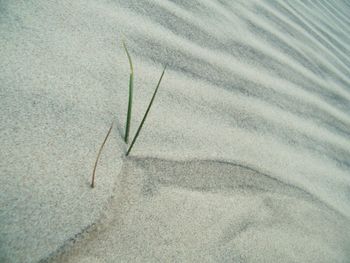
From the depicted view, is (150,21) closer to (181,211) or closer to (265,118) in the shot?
(265,118)

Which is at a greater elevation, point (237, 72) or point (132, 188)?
point (237, 72)

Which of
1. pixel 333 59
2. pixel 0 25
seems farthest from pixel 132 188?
pixel 333 59

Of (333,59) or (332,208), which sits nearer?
(332,208)

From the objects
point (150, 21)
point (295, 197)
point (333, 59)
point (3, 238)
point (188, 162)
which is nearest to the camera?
point (3, 238)

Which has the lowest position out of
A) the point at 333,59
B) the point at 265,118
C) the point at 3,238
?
the point at 3,238
